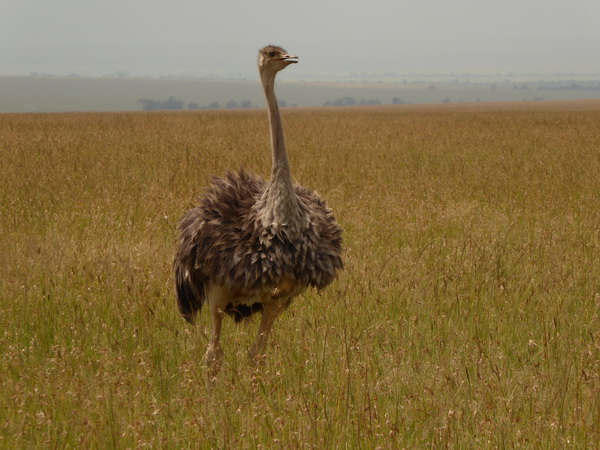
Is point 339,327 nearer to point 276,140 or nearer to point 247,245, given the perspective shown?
point 247,245

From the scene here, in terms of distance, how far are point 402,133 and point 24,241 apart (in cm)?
1365

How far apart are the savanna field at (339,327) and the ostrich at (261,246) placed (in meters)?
0.24

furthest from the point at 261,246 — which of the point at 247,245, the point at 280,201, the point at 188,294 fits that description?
the point at 188,294

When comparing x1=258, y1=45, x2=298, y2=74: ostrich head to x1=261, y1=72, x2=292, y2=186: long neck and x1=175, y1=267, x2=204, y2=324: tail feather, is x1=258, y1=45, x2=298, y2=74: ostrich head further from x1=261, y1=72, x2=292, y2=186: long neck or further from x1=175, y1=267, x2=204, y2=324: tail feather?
x1=175, y1=267, x2=204, y2=324: tail feather

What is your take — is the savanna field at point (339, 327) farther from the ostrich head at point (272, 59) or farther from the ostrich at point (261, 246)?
the ostrich head at point (272, 59)

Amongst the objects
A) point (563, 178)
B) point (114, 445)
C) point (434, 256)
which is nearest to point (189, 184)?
point (434, 256)

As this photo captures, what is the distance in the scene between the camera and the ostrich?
3871 millimetres

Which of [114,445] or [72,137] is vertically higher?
[72,137]

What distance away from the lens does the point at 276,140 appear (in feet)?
13.3

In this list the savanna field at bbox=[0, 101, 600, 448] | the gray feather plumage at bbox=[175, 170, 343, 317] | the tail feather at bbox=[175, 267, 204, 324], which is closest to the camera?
the savanna field at bbox=[0, 101, 600, 448]

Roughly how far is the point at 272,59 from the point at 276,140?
48 centimetres

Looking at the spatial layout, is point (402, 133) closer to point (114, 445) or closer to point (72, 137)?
point (72, 137)

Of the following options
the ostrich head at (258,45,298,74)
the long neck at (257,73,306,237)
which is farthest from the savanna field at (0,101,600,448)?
the ostrich head at (258,45,298,74)

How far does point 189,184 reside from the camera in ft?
30.3
